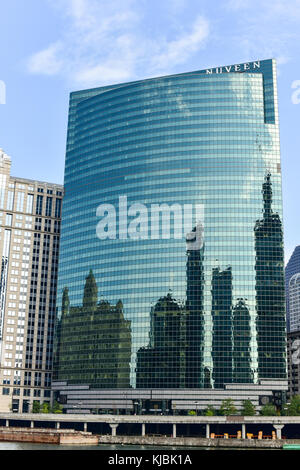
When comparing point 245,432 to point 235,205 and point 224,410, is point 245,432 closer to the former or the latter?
point 224,410

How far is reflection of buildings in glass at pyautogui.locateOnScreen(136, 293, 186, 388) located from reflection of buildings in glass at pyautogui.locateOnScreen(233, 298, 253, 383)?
1739 cm

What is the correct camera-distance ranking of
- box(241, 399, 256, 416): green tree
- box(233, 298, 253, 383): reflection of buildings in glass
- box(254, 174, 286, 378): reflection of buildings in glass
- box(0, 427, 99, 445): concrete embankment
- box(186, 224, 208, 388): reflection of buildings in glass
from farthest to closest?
box(186, 224, 208, 388): reflection of buildings in glass → box(254, 174, 286, 378): reflection of buildings in glass → box(233, 298, 253, 383): reflection of buildings in glass → box(241, 399, 256, 416): green tree → box(0, 427, 99, 445): concrete embankment

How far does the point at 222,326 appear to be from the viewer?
616ft

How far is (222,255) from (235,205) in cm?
1874

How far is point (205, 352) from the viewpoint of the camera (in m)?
187

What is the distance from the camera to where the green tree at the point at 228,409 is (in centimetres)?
17588

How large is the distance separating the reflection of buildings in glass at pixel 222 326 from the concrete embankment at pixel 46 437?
191ft

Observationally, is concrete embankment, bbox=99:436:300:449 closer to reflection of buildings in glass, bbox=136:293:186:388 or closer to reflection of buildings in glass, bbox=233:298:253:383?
reflection of buildings in glass, bbox=136:293:186:388

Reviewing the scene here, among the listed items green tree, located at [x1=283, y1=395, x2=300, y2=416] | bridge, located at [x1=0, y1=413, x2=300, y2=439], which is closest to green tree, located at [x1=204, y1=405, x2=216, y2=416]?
bridge, located at [x1=0, y1=413, x2=300, y2=439]

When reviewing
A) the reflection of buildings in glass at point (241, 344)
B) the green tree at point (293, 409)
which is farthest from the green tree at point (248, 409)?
the green tree at point (293, 409)

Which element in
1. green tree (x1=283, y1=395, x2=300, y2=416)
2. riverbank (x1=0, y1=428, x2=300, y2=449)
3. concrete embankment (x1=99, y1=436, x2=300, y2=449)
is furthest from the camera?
green tree (x1=283, y1=395, x2=300, y2=416)

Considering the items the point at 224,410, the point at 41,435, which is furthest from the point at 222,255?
the point at 41,435

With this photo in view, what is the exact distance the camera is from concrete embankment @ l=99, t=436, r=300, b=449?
12525cm

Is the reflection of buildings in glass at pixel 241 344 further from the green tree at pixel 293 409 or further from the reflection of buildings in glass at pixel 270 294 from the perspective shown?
the green tree at pixel 293 409
